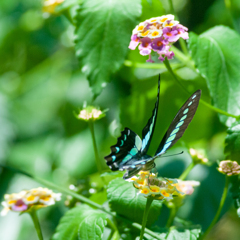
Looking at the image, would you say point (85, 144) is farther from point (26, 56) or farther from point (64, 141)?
point (26, 56)

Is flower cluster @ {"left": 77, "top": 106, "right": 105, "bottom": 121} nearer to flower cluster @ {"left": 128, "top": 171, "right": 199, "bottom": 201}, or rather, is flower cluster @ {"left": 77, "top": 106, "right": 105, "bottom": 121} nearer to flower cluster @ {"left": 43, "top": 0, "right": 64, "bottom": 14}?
flower cluster @ {"left": 128, "top": 171, "right": 199, "bottom": 201}

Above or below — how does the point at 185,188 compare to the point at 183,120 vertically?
below

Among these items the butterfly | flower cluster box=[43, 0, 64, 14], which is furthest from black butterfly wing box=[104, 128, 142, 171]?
flower cluster box=[43, 0, 64, 14]

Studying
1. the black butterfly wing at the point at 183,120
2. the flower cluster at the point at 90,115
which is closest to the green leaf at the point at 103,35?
the flower cluster at the point at 90,115

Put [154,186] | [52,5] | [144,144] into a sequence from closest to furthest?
[154,186]
[144,144]
[52,5]

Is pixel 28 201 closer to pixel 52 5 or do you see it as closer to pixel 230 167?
pixel 230 167

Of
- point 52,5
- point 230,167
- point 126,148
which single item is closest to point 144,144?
point 126,148
